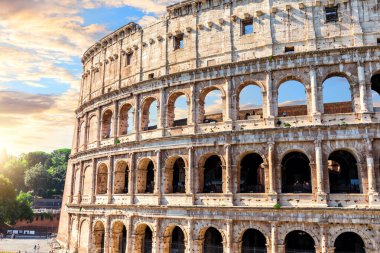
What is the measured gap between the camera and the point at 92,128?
28312 mm

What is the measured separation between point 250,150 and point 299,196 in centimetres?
347

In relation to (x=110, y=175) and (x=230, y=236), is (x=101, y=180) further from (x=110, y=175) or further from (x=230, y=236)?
(x=230, y=236)

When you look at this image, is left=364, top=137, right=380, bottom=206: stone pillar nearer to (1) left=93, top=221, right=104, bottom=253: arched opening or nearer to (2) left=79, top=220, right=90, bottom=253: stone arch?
(1) left=93, top=221, right=104, bottom=253: arched opening

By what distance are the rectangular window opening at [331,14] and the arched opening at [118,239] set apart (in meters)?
18.2

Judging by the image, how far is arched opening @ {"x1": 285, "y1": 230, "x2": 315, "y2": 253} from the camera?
18670 mm

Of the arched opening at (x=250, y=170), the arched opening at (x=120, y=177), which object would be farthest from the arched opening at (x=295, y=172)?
the arched opening at (x=120, y=177)

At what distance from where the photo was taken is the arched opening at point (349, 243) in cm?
1773

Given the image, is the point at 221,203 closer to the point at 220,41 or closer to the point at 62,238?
the point at 220,41

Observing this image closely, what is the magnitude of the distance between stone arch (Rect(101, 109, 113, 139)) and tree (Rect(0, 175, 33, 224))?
27349 mm

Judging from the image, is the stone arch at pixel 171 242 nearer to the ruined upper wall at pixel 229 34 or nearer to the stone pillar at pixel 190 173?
the stone pillar at pixel 190 173

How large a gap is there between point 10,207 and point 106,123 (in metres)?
27.5

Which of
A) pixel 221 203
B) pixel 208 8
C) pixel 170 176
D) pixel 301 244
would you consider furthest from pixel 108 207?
pixel 208 8

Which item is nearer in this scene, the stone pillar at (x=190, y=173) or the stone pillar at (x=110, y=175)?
the stone pillar at (x=190, y=173)

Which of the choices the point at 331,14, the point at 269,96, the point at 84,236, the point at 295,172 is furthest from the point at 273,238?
the point at 84,236
